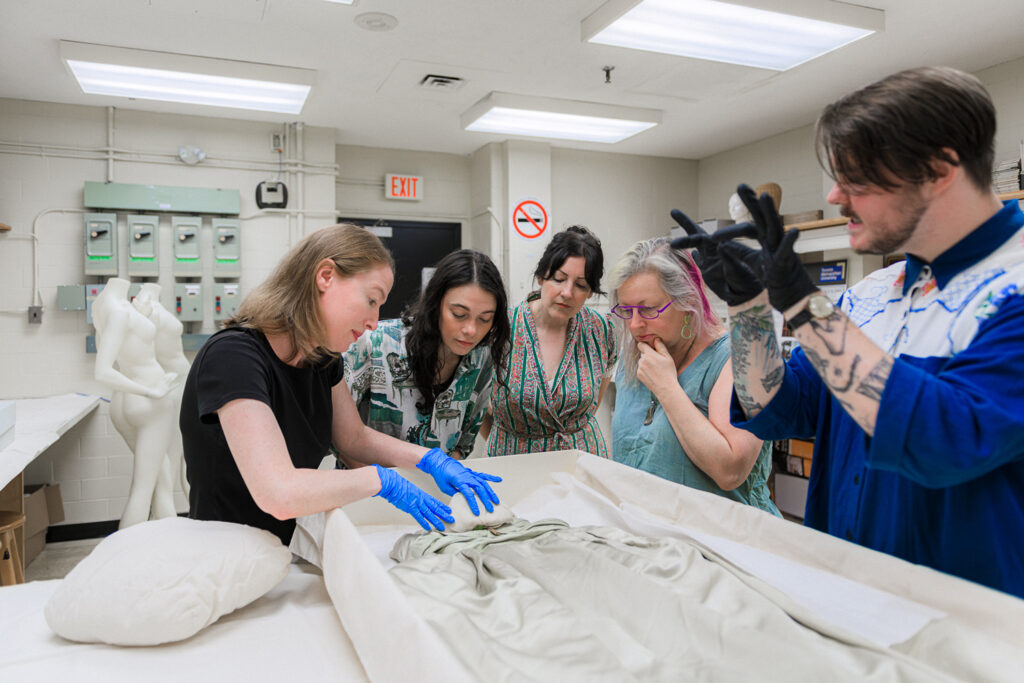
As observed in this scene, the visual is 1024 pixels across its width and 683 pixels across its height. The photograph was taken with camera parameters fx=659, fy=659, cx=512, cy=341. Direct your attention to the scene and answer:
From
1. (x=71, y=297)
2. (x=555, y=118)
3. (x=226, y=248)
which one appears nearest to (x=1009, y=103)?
(x=555, y=118)

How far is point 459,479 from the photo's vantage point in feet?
5.01

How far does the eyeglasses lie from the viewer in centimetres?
171

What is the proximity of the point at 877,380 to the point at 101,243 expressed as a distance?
470 cm

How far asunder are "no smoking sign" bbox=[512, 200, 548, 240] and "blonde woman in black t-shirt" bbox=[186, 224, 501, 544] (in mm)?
3845

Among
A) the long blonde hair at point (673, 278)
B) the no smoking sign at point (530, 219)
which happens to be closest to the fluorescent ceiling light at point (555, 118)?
the no smoking sign at point (530, 219)

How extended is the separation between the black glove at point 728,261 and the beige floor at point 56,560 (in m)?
3.88

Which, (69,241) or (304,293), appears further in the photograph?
(69,241)

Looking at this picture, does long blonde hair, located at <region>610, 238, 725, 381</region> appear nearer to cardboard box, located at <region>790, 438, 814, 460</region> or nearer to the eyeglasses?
the eyeglasses

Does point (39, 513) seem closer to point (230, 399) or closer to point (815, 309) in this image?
point (230, 399)

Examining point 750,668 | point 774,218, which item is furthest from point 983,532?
point 774,218

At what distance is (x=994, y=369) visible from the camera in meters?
0.76

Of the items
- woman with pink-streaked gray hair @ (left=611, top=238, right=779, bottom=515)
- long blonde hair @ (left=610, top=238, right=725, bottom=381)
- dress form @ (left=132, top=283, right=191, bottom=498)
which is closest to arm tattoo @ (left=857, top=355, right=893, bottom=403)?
woman with pink-streaked gray hair @ (left=611, top=238, right=779, bottom=515)

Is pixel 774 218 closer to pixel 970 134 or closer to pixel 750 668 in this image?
pixel 970 134

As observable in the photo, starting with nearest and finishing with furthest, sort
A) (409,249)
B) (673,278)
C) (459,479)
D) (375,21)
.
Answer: (459,479) → (673,278) → (375,21) → (409,249)
